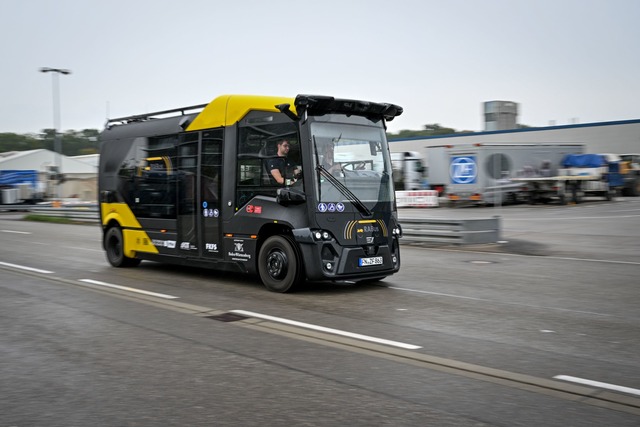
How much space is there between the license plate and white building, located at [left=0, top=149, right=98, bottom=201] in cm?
3981

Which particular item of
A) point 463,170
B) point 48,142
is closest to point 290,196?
Result: point 463,170

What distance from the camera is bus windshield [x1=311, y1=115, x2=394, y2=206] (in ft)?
29.8

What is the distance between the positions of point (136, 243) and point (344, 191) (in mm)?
5087

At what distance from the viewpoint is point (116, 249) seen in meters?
12.9

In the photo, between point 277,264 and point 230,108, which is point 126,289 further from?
point 230,108

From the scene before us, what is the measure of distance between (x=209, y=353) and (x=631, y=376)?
12.0 feet

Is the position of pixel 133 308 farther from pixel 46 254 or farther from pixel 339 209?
pixel 46 254

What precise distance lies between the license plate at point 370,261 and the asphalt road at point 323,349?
1.54 feet

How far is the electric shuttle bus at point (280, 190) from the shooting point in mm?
9062

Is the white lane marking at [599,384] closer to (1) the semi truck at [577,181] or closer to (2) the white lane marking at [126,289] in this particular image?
(2) the white lane marking at [126,289]

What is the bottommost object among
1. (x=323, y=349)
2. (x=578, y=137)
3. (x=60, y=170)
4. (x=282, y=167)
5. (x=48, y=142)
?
(x=323, y=349)

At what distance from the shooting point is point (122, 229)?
12797 millimetres

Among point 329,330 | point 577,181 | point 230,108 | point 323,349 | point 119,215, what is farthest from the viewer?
point 577,181

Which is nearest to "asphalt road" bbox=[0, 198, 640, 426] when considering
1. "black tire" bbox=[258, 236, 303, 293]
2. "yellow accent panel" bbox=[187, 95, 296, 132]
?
"black tire" bbox=[258, 236, 303, 293]
